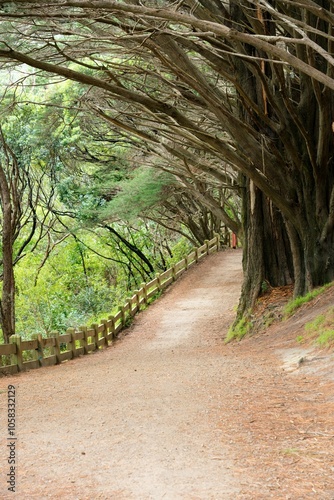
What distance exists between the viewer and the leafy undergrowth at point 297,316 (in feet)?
32.6

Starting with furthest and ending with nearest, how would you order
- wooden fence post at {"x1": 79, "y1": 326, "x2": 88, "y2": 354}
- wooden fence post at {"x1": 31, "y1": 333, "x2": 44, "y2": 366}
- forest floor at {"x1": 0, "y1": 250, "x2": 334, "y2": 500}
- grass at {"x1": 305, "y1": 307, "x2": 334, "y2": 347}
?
wooden fence post at {"x1": 79, "y1": 326, "x2": 88, "y2": 354}, wooden fence post at {"x1": 31, "y1": 333, "x2": 44, "y2": 366}, grass at {"x1": 305, "y1": 307, "x2": 334, "y2": 347}, forest floor at {"x1": 0, "y1": 250, "x2": 334, "y2": 500}

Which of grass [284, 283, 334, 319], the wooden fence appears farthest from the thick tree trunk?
the wooden fence

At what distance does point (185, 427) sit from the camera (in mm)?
6109

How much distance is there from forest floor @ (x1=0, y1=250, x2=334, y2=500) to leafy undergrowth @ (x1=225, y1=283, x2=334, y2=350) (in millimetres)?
92

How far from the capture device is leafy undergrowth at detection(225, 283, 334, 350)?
993 centimetres

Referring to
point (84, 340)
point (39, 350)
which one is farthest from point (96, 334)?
point (39, 350)

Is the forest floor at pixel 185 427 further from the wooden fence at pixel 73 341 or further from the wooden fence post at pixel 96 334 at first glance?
the wooden fence post at pixel 96 334

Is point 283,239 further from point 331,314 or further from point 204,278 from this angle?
point 204,278

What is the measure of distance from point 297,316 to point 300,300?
561 mm

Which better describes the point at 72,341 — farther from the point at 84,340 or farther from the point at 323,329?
the point at 323,329

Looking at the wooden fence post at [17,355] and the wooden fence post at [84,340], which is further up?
the wooden fence post at [17,355]

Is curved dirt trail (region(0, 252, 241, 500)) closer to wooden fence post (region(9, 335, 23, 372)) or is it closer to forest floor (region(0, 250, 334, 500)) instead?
forest floor (region(0, 250, 334, 500))

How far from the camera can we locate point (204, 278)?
26.6 meters

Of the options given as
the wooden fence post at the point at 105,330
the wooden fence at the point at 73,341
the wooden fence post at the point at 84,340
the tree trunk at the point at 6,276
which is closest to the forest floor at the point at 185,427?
Result: the wooden fence at the point at 73,341
